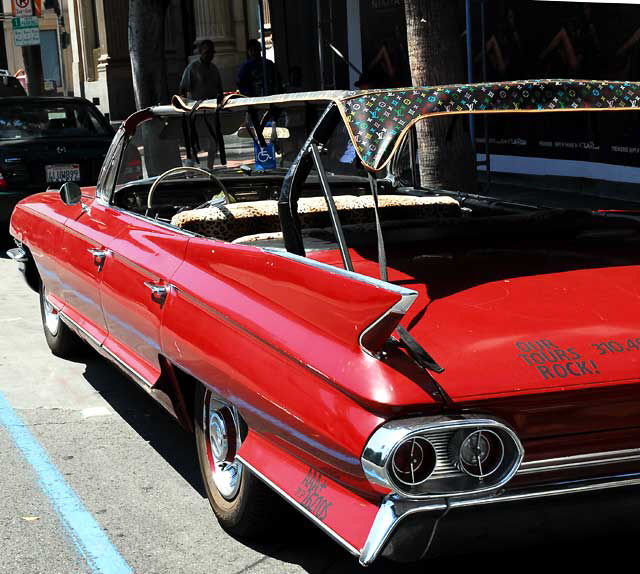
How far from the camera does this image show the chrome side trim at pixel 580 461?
3.06m

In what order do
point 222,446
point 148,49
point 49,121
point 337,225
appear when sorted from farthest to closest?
point 148,49
point 49,121
point 222,446
point 337,225

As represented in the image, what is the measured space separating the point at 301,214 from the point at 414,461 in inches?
90.1

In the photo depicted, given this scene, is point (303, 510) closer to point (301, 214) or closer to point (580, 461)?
point (580, 461)

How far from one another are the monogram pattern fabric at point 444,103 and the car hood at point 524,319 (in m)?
0.54

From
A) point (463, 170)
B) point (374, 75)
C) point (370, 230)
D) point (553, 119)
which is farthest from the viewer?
point (374, 75)

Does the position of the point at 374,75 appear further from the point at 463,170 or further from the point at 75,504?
the point at 75,504

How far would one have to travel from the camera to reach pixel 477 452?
305cm

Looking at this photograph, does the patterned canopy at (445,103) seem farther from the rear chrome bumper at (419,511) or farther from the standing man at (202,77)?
the standing man at (202,77)

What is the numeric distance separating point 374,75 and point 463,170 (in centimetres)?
807

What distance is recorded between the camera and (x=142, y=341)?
4.73 m

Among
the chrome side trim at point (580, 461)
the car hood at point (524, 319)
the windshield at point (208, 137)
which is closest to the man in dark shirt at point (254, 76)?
the windshield at point (208, 137)

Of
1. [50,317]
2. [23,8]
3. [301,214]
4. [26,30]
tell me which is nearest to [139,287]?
[301,214]

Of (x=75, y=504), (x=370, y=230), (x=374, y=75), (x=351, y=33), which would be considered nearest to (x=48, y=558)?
(x=75, y=504)

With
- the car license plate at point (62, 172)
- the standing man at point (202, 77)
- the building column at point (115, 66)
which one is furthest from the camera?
the building column at point (115, 66)
